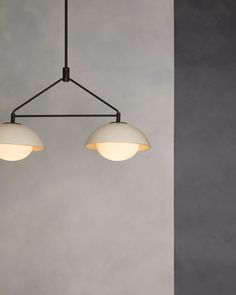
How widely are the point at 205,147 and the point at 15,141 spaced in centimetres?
106

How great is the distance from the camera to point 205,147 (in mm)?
2137

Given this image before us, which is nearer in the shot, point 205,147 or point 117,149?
point 117,149

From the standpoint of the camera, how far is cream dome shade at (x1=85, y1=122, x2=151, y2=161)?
4.70 feet

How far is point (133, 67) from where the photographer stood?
2.23 m

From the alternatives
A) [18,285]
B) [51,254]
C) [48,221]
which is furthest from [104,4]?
[18,285]

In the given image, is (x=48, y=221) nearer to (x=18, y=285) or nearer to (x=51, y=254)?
(x=51, y=254)

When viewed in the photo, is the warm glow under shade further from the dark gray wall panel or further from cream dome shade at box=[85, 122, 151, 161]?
the dark gray wall panel

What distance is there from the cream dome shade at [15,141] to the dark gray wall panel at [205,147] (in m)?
→ 0.89

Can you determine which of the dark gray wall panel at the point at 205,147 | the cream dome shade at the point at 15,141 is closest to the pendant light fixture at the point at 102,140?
the cream dome shade at the point at 15,141

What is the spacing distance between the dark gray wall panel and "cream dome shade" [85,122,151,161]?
0.66 meters

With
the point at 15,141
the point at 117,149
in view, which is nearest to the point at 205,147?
the point at 117,149

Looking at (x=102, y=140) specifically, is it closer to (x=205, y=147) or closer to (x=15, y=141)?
(x=15, y=141)

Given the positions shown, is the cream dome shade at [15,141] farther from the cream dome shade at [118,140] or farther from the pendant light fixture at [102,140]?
the cream dome shade at [118,140]

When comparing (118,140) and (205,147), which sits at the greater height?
(205,147)
